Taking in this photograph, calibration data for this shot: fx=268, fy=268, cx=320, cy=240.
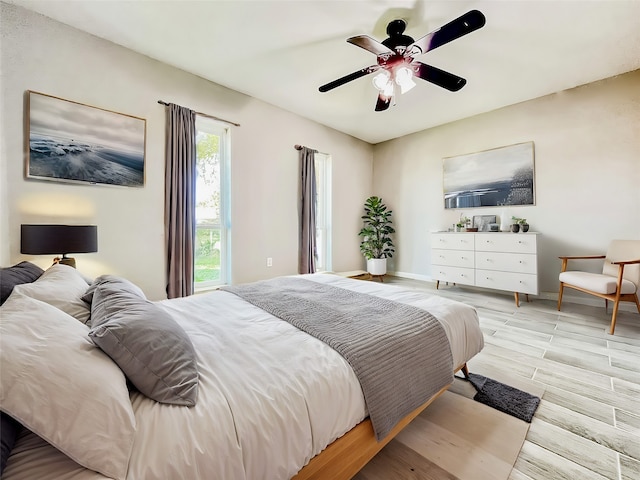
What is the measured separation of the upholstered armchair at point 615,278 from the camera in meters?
2.71

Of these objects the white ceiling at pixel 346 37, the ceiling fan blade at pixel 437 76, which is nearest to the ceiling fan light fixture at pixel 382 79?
the ceiling fan blade at pixel 437 76

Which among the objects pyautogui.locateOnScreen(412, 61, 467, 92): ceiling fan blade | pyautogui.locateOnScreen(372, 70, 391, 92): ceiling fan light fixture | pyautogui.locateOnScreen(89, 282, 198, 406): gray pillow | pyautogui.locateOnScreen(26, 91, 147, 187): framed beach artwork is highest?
pyautogui.locateOnScreen(372, 70, 391, 92): ceiling fan light fixture

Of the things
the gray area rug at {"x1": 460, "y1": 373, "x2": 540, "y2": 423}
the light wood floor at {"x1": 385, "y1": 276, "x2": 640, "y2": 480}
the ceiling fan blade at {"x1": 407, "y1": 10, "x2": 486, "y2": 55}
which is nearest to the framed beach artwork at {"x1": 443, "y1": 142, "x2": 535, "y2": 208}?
the light wood floor at {"x1": 385, "y1": 276, "x2": 640, "y2": 480}

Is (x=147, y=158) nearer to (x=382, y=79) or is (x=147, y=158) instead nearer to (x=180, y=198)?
(x=180, y=198)

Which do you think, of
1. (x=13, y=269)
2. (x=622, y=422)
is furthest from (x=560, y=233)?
(x=13, y=269)

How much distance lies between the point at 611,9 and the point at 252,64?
3287mm

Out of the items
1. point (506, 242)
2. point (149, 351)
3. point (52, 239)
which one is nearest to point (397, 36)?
point (149, 351)

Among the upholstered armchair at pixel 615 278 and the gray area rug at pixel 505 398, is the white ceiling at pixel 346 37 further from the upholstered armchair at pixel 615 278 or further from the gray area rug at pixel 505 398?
the gray area rug at pixel 505 398

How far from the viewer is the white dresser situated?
138 inches

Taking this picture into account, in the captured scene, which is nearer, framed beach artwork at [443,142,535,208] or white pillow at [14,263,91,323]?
white pillow at [14,263,91,323]

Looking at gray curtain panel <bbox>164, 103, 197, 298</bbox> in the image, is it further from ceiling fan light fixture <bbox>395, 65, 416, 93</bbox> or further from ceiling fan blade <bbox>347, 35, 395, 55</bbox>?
ceiling fan light fixture <bbox>395, 65, 416, 93</bbox>

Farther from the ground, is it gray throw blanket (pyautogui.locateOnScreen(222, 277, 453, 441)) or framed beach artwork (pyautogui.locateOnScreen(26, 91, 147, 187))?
framed beach artwork (pyautogui.locateOnScreen(26, 91, 147, 187))

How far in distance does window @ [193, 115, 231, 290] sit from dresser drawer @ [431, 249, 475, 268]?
329 centimetres

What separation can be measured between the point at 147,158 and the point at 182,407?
2900 mm
